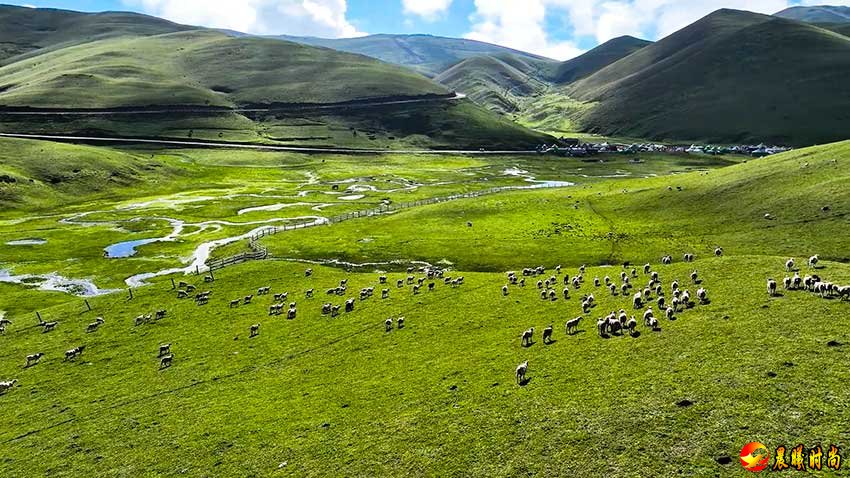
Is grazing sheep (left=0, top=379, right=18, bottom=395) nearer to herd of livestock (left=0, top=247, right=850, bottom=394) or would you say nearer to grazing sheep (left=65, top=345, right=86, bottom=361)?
herd of livestock (left=0, top=247, right=850, bottom=394)

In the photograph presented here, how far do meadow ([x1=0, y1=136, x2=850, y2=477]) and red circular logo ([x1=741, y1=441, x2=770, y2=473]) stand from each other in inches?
16.7

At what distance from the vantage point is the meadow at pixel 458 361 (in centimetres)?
2612

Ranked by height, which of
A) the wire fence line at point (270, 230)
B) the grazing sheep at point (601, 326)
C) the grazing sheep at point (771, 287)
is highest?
the grazing sheep at point (771, 287)

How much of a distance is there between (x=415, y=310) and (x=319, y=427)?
2398cm

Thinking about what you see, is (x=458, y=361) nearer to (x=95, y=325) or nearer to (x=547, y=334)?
(x=547, y=334)

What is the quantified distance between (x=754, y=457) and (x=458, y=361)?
21.9m

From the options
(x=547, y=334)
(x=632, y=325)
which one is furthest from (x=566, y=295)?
(x=632, y=325)

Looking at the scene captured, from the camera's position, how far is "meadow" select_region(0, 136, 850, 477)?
26125 mm

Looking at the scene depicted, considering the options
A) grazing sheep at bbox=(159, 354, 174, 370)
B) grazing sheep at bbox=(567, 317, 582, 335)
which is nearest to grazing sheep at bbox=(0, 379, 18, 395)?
grazing sheep at bbox=(159, 354, 174, 370)

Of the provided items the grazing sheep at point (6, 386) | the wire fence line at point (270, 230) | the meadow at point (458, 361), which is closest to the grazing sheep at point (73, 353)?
the meadow at point (458, 361)

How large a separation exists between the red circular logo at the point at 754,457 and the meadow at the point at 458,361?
1.39 ft

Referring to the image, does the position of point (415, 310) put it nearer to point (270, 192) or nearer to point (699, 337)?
point (699, 337)

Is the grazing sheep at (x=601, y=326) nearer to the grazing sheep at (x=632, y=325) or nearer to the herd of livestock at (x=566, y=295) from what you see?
the herd of livestock at (x=566, y=295)

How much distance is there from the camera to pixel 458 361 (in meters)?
40.1
